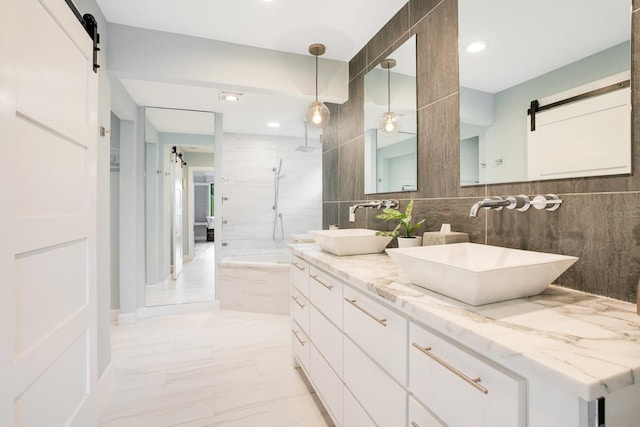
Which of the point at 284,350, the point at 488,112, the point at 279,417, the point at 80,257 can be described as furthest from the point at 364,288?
the point at 284,350

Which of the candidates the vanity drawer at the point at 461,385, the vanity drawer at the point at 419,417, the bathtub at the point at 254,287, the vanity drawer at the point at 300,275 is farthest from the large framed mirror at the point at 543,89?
the bathtub at the point at 254,287

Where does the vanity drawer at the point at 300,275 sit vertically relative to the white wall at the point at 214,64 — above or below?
below

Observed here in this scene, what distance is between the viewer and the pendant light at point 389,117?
2.05 m

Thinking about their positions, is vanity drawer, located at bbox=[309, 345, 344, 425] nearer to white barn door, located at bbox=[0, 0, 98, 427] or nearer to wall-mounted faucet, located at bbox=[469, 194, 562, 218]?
wall-mounted faucet, located at bbox=[469, 194, 562, 218]

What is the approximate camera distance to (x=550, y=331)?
26.2 inches

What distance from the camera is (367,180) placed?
2.40 meters

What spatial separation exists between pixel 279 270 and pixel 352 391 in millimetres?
2250

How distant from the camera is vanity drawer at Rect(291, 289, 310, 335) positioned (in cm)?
188

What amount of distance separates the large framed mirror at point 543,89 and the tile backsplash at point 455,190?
4 centimetres

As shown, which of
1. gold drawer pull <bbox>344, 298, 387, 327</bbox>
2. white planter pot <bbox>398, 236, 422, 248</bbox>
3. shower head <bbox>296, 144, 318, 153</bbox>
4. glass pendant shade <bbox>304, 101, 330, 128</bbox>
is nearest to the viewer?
gold drawer pull <bbox>344, 298, 387, 327</bbox>

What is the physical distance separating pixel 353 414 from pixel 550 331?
93cm

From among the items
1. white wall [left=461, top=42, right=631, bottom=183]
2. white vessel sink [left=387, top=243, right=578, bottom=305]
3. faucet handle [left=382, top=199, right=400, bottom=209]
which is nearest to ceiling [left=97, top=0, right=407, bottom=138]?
white wall [left=461, top=42, right=631, bottom=183]

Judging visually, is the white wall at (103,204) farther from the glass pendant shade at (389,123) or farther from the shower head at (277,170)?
the shower head at (277,170)

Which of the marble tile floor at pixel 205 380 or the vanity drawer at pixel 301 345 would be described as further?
the vanity drawer at pixel 301 345
